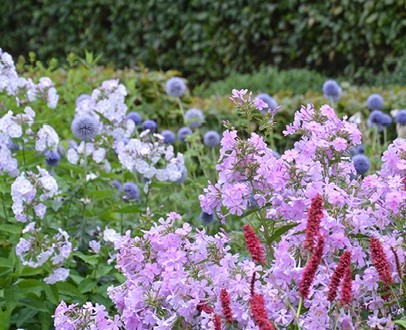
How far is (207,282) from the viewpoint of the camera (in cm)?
175

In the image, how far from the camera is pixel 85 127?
115 inches

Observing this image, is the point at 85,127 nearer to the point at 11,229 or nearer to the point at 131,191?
the point at 131,191

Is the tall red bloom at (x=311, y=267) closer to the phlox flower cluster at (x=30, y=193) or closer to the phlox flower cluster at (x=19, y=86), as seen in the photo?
the phlox flower cluster at (x=30, y=193)

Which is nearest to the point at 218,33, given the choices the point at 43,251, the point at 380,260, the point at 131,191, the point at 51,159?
the point at 131,191

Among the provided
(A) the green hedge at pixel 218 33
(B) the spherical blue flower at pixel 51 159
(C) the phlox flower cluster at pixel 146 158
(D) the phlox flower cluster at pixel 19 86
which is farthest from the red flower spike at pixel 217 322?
(A) the green hedge at pixel 218 33

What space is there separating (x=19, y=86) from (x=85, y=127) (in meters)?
0.46

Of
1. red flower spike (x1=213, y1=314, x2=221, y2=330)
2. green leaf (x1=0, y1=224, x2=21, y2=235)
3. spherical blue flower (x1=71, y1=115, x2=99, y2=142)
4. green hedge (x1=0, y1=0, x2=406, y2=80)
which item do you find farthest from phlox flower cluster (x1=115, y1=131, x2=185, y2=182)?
green hedge (x1=0, y1=0, x2=406, y2=80)

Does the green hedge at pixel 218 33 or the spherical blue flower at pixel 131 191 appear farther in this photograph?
the green hedge at pixel 218 33

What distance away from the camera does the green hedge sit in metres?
7.96

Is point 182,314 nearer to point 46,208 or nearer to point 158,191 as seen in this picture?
point 46,208

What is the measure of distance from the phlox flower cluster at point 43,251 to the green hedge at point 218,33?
5.66m

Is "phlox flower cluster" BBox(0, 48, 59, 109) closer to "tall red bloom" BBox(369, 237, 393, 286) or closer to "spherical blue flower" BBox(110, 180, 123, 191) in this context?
"spherical blue flower" BBox(110, 180, 123, 191)

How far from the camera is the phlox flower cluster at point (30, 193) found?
2.40 metres

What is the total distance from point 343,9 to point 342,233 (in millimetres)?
6556
